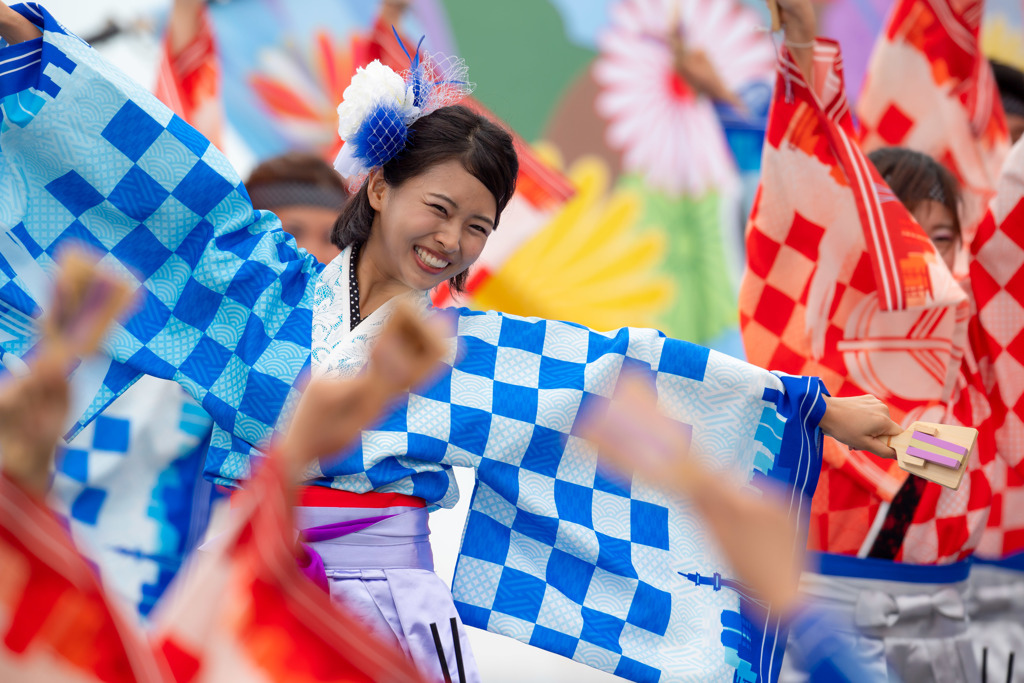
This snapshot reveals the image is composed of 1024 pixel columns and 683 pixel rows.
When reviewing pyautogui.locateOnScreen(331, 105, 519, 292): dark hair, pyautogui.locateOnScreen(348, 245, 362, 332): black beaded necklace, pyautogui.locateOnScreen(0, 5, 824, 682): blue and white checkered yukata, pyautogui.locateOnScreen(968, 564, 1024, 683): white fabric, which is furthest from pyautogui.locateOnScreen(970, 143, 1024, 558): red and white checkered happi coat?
pyautogui.locateOnScreen(348, 245, 362, 332): black beaded necklace

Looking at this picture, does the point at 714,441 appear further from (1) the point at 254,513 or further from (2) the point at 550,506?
(1) the point at 254,513

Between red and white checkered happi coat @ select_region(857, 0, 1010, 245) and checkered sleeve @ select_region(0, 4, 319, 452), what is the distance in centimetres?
168

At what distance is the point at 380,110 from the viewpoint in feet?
4.96

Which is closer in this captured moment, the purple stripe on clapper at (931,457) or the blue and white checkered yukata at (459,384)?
the purple stripe on clapper at (931,457)

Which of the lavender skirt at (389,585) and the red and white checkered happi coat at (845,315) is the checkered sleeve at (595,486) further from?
the red and white checkered happi coat at (845,315)

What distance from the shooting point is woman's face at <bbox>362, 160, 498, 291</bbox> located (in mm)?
1451

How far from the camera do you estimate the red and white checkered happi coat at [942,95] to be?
2350mm

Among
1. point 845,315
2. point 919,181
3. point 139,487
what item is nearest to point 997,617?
point 845,315

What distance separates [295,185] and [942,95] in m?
1.66

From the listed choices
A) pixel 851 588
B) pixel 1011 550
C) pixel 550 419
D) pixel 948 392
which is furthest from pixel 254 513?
pixel 1011 550

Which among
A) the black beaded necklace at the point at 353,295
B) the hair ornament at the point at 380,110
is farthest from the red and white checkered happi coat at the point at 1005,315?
the black beaded necklace at the point at 353,295

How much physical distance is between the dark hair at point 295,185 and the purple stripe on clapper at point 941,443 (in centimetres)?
145

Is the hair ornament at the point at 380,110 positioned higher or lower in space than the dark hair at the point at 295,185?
lower

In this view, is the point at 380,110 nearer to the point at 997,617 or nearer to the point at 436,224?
the point at 436,224
